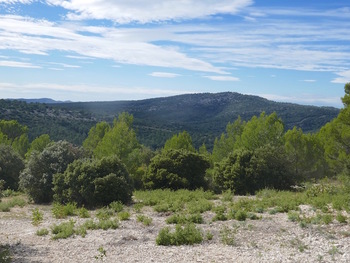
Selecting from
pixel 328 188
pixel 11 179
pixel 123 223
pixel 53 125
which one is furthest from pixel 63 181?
pixel 53 125

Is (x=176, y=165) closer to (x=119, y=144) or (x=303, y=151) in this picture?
(x=119, y=144)

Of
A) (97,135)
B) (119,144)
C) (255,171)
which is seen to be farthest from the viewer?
(97,135)

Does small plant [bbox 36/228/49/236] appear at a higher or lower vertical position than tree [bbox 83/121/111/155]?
lower

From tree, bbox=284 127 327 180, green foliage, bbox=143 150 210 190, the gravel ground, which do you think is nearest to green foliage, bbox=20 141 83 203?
green foliage, bbox=143 150 210 190

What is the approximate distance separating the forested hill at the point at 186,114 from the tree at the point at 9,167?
45.6m

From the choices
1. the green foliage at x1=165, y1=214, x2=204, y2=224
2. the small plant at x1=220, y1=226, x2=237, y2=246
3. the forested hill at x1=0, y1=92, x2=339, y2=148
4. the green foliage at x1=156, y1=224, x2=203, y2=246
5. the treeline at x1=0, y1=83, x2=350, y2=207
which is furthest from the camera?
the forested hill at x1=0, y1=92, x2=339, y2=148

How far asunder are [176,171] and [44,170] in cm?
879

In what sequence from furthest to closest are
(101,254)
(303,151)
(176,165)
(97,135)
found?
(97,135)
(303,151)
(176,165)
(101,254)

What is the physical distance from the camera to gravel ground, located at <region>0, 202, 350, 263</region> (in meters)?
9.25

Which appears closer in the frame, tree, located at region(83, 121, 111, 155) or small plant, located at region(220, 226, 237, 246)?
small plant, located at region(220, 226, 237, 246)

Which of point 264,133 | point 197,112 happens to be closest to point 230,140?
point 264,133

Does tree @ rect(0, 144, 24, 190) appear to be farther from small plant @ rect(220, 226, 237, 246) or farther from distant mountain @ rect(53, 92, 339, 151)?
distant mountain @ rect(53, 92, 339, 151)

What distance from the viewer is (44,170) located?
23.0m

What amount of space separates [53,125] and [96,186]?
6178cm
